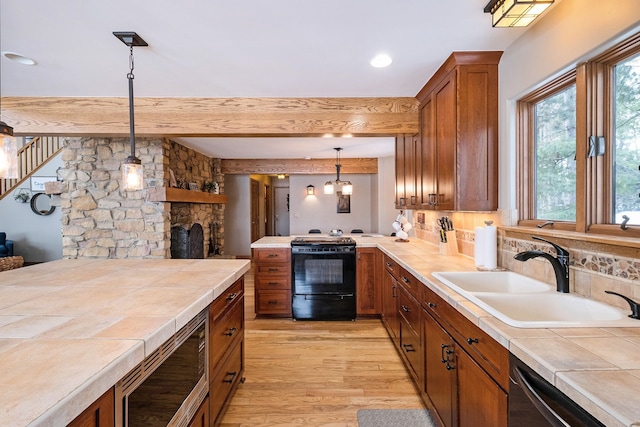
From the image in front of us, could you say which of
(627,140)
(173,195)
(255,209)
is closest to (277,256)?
(173,195)

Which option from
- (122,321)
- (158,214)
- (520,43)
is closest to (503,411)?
(122,321)

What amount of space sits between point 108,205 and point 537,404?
4.88 meters

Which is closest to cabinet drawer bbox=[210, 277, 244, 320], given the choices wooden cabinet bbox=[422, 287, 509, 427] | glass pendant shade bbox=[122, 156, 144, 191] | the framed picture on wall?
glass pendant shade bbox=[122, 156, 144, 191]

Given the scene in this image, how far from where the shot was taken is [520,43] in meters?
2.00

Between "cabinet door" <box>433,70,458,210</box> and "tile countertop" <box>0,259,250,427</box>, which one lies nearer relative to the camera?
"tile countertop" <box>0,259,250,427</box>

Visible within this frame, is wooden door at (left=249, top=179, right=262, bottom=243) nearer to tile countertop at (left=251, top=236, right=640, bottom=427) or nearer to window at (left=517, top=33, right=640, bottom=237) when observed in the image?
window at (left=517, top=33, right=640, bottom=237)

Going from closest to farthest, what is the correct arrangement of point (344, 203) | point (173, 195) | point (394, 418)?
point (394, 418) → point (173, 195) → point (344, 203)

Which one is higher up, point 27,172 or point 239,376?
point 27,172

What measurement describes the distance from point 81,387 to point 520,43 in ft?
8.88

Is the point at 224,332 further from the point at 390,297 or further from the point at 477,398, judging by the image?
the point at 390,297

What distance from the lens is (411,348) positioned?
2.31 metres

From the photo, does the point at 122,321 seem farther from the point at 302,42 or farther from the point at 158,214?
the point at 158,214

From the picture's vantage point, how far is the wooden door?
8.25 m

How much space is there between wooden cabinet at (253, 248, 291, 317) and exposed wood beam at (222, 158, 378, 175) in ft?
10.8
